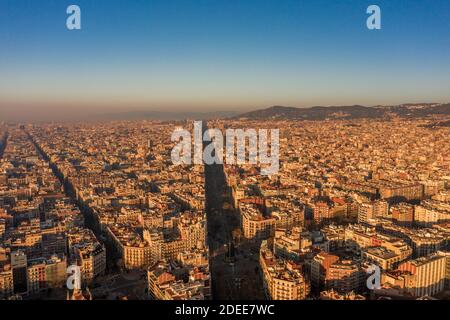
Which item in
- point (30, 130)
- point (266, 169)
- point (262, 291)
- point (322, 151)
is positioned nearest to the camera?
point (262, 291)

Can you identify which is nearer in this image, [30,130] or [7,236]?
[7,236]

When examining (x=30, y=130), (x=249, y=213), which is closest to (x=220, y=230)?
(x=249, y=213)

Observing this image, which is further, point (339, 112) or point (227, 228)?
point (339, 112)

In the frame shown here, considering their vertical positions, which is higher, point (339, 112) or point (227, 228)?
point (339, 112)

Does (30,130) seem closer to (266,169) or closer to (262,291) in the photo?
(266,169)
